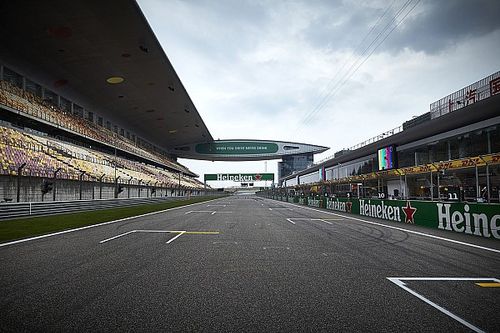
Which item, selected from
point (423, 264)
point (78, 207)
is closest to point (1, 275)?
point (423, 264)

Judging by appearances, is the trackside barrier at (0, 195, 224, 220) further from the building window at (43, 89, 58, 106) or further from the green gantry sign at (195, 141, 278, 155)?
the green gantry sign at (195, 141, 278, 155)

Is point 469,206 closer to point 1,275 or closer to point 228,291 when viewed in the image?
point 228,291

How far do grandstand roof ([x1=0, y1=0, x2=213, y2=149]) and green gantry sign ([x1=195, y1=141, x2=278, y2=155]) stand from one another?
3656 centimetres

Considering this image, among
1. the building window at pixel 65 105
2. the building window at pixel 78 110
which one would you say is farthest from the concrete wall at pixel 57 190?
the building window at pixel 78 110

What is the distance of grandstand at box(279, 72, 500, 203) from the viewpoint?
529 inches

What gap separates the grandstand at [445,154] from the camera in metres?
13.4

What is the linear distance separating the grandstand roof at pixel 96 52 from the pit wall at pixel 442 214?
20812 millimetres

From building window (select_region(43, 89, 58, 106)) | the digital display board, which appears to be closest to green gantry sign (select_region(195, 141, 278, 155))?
building window (select_region(43, 89, 58, 106))

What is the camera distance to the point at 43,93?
104 ft

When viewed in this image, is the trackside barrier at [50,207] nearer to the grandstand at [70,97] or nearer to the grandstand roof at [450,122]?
the grandstand at [70,97]

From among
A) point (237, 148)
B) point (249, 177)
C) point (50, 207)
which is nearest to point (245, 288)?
point (50, 207)

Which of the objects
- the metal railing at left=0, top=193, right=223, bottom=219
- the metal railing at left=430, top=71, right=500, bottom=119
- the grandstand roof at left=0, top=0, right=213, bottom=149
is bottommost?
the metal railing at left=0, top=193, right=223, bottom=219

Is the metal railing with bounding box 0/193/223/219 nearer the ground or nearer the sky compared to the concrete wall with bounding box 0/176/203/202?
nearer the ground

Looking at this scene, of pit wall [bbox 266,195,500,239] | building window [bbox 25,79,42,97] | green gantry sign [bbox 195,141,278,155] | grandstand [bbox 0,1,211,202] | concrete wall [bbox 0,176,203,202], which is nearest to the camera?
pit wall [bbox 266,195,500,239]
